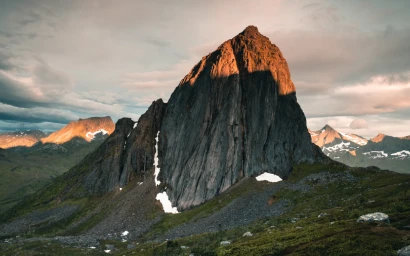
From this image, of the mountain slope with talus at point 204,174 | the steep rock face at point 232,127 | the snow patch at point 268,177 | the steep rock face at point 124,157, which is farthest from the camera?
the steep rock face at point 124,157

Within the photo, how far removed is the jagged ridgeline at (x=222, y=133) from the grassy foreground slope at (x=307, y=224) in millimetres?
12200

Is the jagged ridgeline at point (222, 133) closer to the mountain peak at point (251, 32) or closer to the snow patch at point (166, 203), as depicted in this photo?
the mountain peak at point (251, 32)

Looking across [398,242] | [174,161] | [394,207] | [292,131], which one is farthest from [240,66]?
[398,242]

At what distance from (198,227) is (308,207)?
127 ft

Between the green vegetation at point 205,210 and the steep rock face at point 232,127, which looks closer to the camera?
the green vegetation at point 205,210

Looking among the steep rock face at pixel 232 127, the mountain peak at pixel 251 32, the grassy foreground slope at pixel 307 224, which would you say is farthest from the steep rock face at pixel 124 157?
the mountain peak at pixel 251 32

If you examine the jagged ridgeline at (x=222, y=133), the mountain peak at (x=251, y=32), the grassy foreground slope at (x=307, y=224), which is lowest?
the grassy foreground slope at (x=307, y=224)

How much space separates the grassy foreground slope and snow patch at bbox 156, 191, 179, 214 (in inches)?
263

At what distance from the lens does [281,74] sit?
525ft

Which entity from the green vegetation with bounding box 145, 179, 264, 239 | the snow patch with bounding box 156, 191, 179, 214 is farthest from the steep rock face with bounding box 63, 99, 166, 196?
the green vegetation with bounding box 145, 179, 264, 239

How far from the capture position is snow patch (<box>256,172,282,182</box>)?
128512 mm

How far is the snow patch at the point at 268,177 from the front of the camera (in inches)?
5060

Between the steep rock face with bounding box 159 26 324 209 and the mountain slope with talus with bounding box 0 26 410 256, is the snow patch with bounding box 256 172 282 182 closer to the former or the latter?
the mountain slope with talus with bounding box 0 26 410 256

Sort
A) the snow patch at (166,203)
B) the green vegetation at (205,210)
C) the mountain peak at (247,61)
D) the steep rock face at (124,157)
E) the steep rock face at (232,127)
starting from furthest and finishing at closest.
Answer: the steep rock face at (124,157), the mountain peak at (247,61), the steep rock face at (232,127), the snow patch at (166,203), the green vegetation at (205,210)
